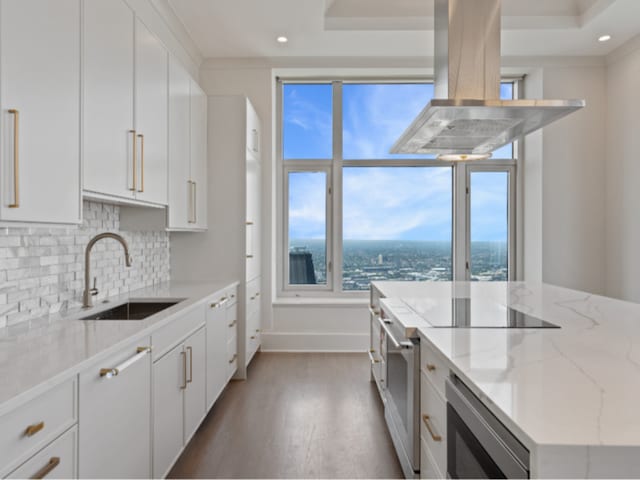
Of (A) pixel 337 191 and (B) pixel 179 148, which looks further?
(A) pixel 337 191

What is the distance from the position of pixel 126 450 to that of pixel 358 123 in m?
3.82

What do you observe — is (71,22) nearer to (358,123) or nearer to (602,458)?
(602,458)

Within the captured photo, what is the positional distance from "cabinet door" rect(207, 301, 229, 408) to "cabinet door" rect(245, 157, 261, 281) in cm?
69

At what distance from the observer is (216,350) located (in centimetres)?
268

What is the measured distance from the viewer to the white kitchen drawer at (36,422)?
90cm

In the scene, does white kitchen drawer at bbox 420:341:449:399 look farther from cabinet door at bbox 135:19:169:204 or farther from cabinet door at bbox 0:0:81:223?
cabinet door at bbox 135:19:169:204

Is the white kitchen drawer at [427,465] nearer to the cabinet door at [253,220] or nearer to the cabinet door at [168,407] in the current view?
the cabinet door at [168,407]

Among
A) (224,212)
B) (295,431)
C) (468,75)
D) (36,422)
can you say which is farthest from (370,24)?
(36,422)

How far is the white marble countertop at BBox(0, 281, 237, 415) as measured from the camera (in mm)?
992

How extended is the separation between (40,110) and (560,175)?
4.38 metres

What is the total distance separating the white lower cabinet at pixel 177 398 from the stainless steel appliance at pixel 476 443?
1227mm

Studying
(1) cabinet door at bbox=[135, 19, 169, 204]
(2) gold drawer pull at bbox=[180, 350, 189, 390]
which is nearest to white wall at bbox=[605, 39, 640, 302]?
(2) gold drawer pull at bbox=[180, 350, 189, 390]

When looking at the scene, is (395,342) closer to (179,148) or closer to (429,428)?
(429,428)

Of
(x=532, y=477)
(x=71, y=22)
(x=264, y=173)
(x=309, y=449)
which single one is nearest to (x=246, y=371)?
(x=309, y=449)
